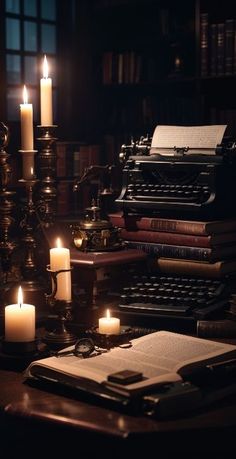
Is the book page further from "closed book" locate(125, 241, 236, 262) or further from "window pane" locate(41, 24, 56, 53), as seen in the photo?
"window pane" locate(41, 24, 56, 53)

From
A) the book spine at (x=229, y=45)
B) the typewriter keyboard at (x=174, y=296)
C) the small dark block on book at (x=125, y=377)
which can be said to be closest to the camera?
the small dark block on book at (x=125, y=377)

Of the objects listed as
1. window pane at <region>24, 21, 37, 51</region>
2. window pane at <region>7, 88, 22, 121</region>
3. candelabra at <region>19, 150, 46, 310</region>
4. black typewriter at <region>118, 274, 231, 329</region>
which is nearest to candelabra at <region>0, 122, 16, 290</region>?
candelabra at <region>19, 150, 46, 310</region>

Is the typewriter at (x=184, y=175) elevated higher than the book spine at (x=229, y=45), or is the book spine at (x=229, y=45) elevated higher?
the book spine at (x=229, y=45)

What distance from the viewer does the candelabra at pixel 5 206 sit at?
2.62 meters

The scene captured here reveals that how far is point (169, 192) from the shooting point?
3234 mm

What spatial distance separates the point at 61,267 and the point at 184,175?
52.0 inches

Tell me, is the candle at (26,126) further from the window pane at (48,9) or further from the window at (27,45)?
the window pane at (48,9)

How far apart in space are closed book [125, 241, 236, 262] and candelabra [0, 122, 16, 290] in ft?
1.71

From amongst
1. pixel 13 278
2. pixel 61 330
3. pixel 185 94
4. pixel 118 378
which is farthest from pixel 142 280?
pixel 185 94

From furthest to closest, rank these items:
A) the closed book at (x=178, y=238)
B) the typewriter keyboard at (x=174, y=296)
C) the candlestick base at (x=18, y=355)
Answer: the closed book at (x=178, y=238) → the typewriter keyboard at (x=174, y=296) → the candlestick base at (x=18, y=355)

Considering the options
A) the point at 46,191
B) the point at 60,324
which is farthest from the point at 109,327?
the point at 46,191

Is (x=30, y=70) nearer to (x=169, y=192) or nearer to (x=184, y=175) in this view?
(x=184, y=175)

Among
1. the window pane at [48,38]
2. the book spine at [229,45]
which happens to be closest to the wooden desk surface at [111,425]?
the book spine at [229,45]

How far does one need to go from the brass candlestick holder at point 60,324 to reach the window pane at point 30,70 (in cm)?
365
